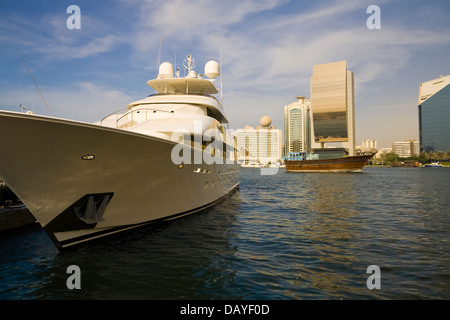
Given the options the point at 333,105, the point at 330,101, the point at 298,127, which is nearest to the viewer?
the point at 330,101

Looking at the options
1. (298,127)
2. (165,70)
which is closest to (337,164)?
(165,70)

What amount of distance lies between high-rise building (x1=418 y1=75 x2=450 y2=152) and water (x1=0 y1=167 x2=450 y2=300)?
173160 millimetres

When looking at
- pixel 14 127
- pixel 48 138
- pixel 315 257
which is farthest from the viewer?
pixel 315 257

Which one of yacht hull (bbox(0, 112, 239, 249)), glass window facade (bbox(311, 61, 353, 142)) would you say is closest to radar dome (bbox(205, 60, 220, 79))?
yacht hull (bbox(0, 112, 239, 249))

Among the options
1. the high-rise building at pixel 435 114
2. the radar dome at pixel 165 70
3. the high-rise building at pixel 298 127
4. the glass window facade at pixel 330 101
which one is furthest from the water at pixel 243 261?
the high-rise building at pixel 298 127

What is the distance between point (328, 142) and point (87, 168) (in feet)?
425

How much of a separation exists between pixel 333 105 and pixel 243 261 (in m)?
126

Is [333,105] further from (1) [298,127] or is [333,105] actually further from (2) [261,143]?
(1) [298,127]

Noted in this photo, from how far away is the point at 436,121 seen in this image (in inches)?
5699

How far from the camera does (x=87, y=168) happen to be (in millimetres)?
6289

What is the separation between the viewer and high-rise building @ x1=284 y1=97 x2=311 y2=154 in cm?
18412
